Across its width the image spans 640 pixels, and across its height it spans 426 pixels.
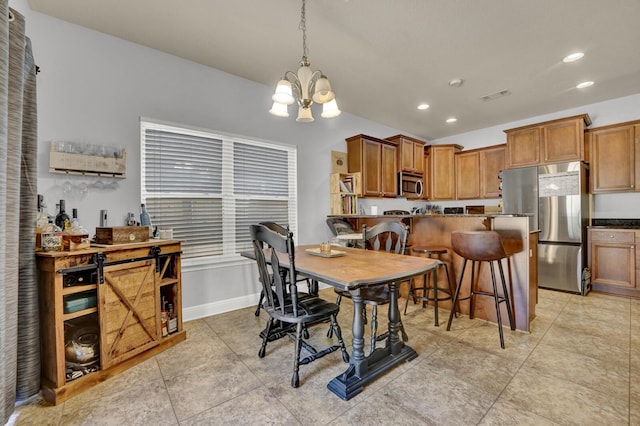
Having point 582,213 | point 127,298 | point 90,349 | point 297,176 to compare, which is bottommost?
point 90,349

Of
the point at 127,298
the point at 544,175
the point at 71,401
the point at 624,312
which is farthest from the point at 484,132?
the point at 71,401

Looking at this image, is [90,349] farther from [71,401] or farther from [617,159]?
[617,159]

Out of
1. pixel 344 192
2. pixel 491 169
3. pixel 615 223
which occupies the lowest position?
pixel 615 223

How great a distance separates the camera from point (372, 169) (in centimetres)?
431

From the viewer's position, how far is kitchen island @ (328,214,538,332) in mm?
2496

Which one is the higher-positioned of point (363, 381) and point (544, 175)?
point (544, 175)

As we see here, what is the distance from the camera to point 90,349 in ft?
5.84

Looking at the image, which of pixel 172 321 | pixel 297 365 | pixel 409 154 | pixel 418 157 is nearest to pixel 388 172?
pixel 409 154

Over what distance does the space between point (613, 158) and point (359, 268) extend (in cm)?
447

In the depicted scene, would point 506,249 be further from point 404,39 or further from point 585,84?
point 585,84

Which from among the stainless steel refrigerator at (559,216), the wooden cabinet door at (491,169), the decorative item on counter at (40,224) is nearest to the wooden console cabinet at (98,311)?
the decorative item on counter at (40,224)

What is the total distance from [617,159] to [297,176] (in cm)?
440

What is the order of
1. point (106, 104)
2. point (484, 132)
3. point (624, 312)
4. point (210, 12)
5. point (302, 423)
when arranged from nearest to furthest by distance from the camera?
point (302, 423) < point (210, 12) < point (106, 104) < point (624, 312) < point (484, 132)

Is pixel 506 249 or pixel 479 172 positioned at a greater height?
pixel 479 172
